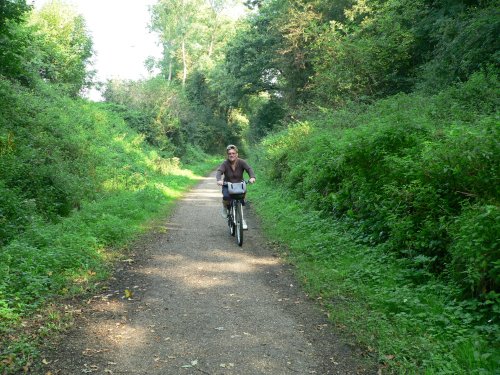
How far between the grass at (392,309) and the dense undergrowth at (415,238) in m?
0.01

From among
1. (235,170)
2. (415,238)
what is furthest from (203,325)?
(235,170)

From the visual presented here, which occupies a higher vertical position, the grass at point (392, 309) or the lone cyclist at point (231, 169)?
the lone cyclist at point (231, 169)

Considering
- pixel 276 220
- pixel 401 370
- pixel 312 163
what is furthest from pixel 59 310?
pixel 312 163

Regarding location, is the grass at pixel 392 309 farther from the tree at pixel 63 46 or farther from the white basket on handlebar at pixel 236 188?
the tree at pixel 63 46

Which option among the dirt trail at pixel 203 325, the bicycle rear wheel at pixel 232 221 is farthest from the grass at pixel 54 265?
the bicycle rear wheel at pixel 232 221

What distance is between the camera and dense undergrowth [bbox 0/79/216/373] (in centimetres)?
535

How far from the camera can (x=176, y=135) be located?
32656 millimetres

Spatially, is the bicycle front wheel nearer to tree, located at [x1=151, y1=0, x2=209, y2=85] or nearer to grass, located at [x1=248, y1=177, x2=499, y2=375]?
grass, located at [x1=248, y1=177, x2=499, y2=375]

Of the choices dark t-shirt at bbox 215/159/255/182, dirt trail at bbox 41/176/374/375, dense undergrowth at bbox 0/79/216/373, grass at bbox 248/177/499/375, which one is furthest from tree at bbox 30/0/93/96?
grass at bbox 248/177/499/375

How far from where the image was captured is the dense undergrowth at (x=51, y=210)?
535 centimetres

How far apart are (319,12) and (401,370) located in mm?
24582

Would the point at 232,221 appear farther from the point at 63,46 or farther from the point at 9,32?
the point at 63,46

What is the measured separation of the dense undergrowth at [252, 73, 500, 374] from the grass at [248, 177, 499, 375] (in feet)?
0.04

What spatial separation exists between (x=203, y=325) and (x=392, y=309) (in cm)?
236
